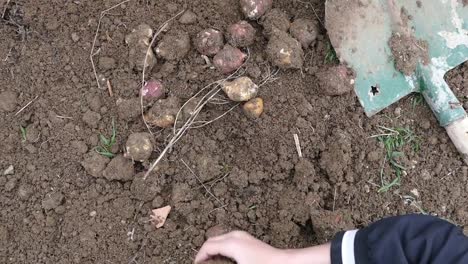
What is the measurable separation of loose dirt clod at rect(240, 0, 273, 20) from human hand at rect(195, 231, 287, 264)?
68 cm

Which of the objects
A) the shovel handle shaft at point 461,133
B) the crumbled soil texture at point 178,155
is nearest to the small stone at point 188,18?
the crumbled soil texture at point 178,155

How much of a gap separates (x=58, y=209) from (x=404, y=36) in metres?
1.18

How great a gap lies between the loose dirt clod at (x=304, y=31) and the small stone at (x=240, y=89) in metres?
0.21

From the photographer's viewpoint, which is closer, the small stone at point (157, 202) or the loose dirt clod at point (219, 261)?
the loose dirt clod at point (219, 261)

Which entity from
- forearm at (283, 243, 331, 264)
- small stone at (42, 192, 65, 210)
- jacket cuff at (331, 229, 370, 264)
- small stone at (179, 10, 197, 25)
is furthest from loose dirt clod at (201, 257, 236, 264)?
small stone at (179, 10, 197, 25)

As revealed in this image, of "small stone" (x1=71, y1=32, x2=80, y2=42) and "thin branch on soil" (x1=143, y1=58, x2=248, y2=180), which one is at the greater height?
"small stone" (x1=71, y1=32, x2=80, y2=42)

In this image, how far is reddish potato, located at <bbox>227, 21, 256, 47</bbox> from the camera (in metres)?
1.89

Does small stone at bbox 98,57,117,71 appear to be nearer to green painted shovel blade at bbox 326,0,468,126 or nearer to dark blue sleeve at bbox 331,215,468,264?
green painted shovel blade at bbox 326,0,468,126

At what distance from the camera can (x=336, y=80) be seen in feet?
A: 6.18

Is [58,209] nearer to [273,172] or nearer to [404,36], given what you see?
[273,172]

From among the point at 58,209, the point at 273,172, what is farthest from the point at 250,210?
the point at 58,209

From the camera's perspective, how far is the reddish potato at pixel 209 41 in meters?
1.89

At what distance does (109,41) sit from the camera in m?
1.94

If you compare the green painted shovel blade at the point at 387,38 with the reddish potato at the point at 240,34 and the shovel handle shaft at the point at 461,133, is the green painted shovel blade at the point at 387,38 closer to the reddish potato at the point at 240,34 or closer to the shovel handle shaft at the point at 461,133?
the shovel handle shaft at the point at 461,133
